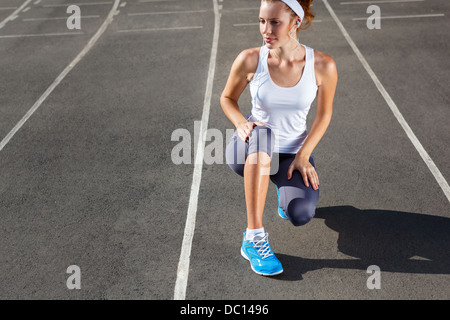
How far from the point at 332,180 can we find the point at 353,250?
1.26 m

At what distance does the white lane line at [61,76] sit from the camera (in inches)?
270

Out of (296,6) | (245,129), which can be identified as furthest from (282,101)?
(296,6)

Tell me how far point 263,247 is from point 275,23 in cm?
186

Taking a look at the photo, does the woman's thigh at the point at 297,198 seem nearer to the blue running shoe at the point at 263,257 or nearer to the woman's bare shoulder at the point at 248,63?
the blue running shoe at the point at 263,257

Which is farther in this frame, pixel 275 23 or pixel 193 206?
pixel 193 206

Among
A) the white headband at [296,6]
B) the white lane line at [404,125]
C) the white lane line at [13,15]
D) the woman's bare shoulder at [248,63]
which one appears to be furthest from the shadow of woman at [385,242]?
the white lane line at [13,15]

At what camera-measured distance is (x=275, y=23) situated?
3.44m

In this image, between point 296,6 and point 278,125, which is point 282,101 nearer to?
point 278,125

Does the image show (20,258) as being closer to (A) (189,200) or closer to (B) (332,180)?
(A) (189,200)

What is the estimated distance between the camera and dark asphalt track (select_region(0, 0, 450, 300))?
13.4ft

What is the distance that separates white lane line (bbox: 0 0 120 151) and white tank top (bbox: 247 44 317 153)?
170 inches

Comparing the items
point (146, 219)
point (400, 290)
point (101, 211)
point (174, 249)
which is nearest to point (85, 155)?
point (101, 211)

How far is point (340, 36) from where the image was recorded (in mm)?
9891

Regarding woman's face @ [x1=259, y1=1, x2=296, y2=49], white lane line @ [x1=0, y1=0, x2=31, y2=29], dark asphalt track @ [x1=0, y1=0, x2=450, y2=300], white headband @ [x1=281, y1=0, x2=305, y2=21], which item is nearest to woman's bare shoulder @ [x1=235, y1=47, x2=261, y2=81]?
woman's face @ [x1=259, y1=1, x2=296, y2=49]
